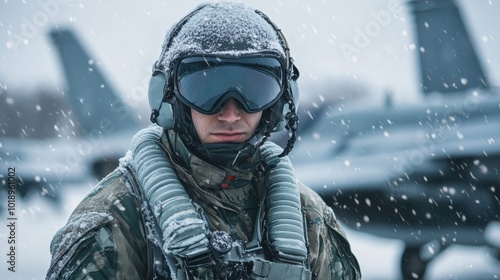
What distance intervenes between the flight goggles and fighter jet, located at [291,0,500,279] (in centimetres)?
685

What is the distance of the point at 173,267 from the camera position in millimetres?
1572

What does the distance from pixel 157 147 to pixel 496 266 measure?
7.24 metres

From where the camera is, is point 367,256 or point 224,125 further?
point 367,256

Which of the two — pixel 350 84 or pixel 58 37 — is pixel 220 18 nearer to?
pixel 350 84

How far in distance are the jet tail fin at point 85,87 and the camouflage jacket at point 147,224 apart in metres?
13.9

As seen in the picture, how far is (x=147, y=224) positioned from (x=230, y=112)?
390 millimetres

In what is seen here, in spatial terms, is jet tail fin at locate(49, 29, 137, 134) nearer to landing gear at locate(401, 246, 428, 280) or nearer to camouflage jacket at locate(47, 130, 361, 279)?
landing gear at locate(401, 246, 428, 280)

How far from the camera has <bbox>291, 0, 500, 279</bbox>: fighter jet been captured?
8961 mm

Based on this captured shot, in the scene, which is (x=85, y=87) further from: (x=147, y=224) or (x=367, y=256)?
(x=147, y=224)

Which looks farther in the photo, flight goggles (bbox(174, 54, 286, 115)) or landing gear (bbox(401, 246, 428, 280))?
landing gear (bbox(401, 246, 428, 280))

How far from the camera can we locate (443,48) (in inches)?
589

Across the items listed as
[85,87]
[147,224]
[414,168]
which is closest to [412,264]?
[414,168]

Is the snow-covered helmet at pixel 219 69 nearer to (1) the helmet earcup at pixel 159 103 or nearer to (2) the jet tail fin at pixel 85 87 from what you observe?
(1) the helmet earcup at pixel 159 103

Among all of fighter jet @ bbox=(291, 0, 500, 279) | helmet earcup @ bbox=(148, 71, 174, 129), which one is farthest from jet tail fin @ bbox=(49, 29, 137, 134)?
helmet earcup @ bbox=(148, 71, 174, 129)
